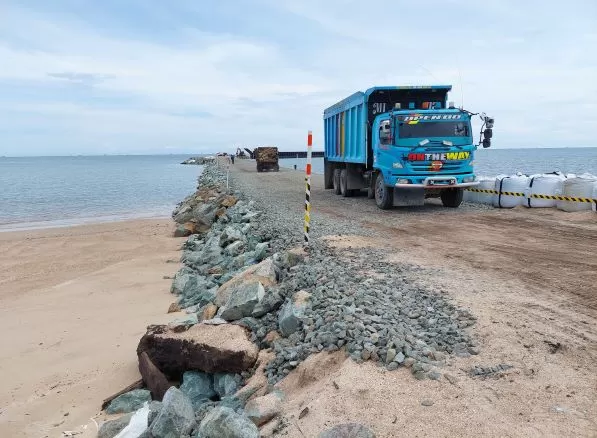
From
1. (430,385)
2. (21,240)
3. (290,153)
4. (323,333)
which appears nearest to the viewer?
(430,385)

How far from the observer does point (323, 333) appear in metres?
4.59

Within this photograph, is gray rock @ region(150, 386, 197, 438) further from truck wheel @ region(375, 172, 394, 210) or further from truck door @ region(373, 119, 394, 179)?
truck wheel @ region(375, 172, 394, 210)

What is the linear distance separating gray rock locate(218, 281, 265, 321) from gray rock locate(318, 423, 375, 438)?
2963 mm

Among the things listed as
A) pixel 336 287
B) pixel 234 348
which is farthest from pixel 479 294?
pixel 234 348

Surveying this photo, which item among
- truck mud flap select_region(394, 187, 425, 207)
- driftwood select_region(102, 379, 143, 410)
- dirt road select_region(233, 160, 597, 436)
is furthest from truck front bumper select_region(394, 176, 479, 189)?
driftwood select_region(102, 379, 143, 410)

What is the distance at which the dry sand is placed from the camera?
5.54 meters

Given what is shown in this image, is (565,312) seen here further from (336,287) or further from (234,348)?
(234,348)

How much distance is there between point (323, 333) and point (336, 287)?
1.23 m

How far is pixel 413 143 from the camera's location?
12.7 metres

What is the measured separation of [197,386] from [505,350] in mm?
3146

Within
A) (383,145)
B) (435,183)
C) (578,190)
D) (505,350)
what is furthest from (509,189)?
(505,350)

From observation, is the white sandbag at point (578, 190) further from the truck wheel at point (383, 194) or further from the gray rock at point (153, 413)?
the gray rock at point (153, 413)

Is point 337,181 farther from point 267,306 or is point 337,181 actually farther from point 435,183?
point 267,306

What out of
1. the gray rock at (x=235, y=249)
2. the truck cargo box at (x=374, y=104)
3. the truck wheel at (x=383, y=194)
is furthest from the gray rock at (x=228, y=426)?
the truck cargo box at (x=374, y=104)
